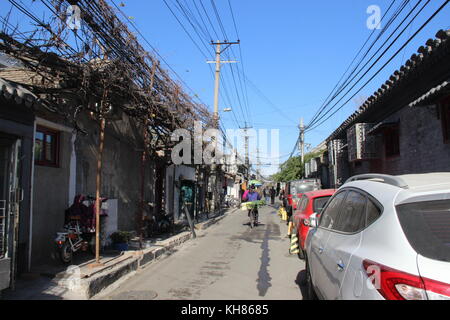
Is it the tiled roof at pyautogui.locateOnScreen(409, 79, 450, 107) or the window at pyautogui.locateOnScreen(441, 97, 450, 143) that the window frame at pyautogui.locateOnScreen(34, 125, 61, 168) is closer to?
the tiled roof at pyautogui.locateOnScreen(409, 79, 450, 107)

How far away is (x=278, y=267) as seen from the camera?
7918 mm

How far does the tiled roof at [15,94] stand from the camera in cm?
496

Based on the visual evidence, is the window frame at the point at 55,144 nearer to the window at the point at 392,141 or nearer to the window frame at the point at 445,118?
the window frame at the point at 445,118

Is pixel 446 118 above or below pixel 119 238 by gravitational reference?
above

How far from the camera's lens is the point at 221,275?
7.18 m

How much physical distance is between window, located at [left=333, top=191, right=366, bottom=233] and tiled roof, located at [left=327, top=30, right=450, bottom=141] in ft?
13.7

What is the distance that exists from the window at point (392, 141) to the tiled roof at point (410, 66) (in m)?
0.83

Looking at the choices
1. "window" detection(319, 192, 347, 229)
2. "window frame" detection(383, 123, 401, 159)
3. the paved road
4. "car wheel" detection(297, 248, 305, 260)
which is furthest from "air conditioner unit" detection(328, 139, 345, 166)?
"window" detection(319, 192, 347, 229)

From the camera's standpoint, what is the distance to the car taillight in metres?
2.06

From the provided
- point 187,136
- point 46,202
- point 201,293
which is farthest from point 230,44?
point 201,293

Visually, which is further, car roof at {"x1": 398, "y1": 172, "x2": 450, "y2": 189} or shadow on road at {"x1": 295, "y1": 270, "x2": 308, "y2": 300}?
shadow on road at {"x1": 295, "y1": 270, "x2": 308, "y2": 300}

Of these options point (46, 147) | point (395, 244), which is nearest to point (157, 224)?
point (46, 147)

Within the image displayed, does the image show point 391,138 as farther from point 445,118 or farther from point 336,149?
point 336,149

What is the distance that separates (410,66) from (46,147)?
770 centimetres
